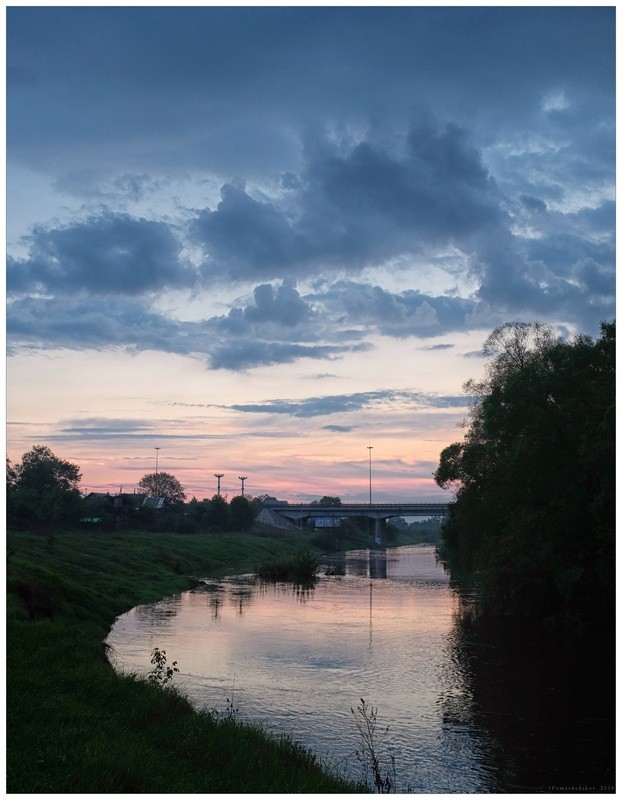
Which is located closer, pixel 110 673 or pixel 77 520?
pixel 110 673

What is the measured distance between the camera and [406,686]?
3164cm

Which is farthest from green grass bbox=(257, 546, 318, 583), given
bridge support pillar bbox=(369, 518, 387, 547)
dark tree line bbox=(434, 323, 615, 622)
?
bridge support pillar bbox=(369, 518, 387, 547)

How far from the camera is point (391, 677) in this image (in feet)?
109

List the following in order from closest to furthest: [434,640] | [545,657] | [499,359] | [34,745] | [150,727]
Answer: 1. [34,745]
2. [150,727]
3. [545,657]
4. [434,640]
5. [499,359]

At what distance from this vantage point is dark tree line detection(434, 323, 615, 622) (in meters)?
40.0

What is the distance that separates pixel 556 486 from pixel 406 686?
18.7m

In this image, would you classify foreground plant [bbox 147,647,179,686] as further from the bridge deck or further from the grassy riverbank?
the bridge deck

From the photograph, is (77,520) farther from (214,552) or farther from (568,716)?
(568,716)

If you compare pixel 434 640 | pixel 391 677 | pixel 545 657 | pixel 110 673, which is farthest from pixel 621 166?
pixel 434 640

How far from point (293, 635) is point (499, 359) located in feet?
99.3

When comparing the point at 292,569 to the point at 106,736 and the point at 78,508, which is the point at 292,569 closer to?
the point at 78,508

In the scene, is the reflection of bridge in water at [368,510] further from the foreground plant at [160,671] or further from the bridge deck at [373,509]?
the foreground plant at [160,671]

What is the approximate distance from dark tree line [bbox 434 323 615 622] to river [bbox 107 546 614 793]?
2.91m

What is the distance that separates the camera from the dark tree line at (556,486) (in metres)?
40.0
